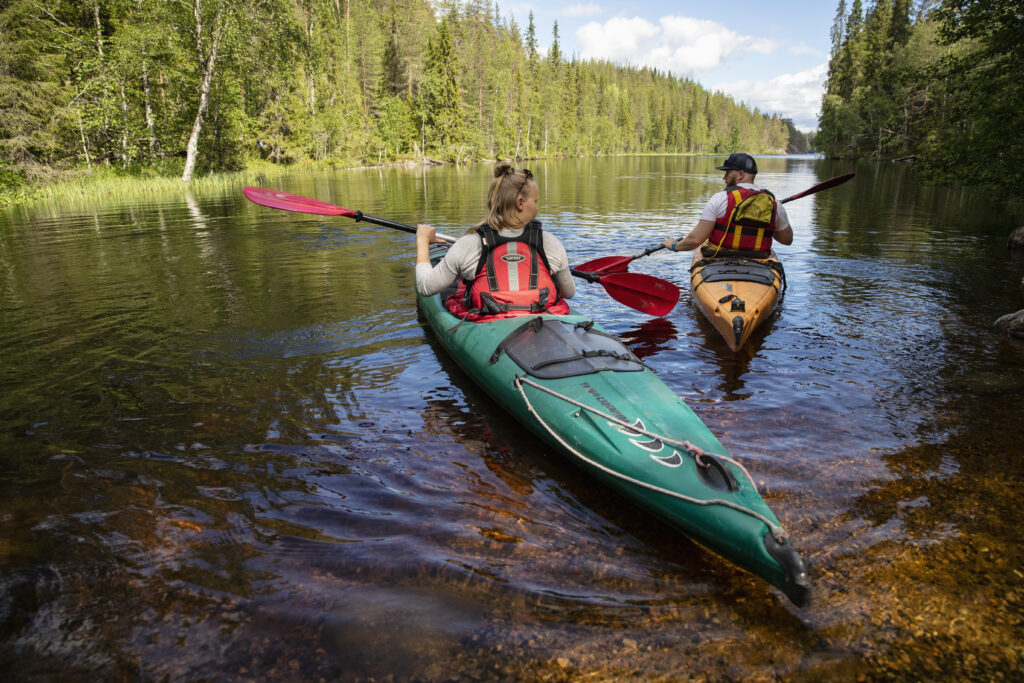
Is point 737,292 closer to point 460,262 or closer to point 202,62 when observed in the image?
point 460,262

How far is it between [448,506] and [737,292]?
4293 millimetres

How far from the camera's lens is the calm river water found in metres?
2.36

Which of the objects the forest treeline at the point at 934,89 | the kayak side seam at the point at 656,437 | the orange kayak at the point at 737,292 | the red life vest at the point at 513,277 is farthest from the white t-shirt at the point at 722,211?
the forest treeline at the point at 934,89

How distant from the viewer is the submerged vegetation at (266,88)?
64.4 ft

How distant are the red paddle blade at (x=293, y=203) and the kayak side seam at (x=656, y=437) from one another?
421 centimetres

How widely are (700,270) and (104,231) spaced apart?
12.7 meters

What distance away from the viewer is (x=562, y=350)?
411 centimetres

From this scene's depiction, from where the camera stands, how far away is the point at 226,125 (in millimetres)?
27625

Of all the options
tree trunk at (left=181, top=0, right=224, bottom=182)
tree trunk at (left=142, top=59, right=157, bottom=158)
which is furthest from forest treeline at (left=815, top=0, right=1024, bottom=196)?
tree trunk at (left=142, top=59, right=157, bottom=158)

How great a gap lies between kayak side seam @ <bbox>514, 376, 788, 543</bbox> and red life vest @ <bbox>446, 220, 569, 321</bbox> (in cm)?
93

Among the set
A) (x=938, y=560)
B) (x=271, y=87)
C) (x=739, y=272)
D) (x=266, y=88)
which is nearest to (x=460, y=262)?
(x=938, y=560)

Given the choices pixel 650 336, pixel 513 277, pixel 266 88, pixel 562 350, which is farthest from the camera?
pixel 266 88

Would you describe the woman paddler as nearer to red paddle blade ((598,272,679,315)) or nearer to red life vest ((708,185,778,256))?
red paddle blade ((598,272,679,315))

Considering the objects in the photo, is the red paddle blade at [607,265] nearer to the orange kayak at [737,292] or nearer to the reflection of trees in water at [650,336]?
the reflection of trees in water at [650,336]
